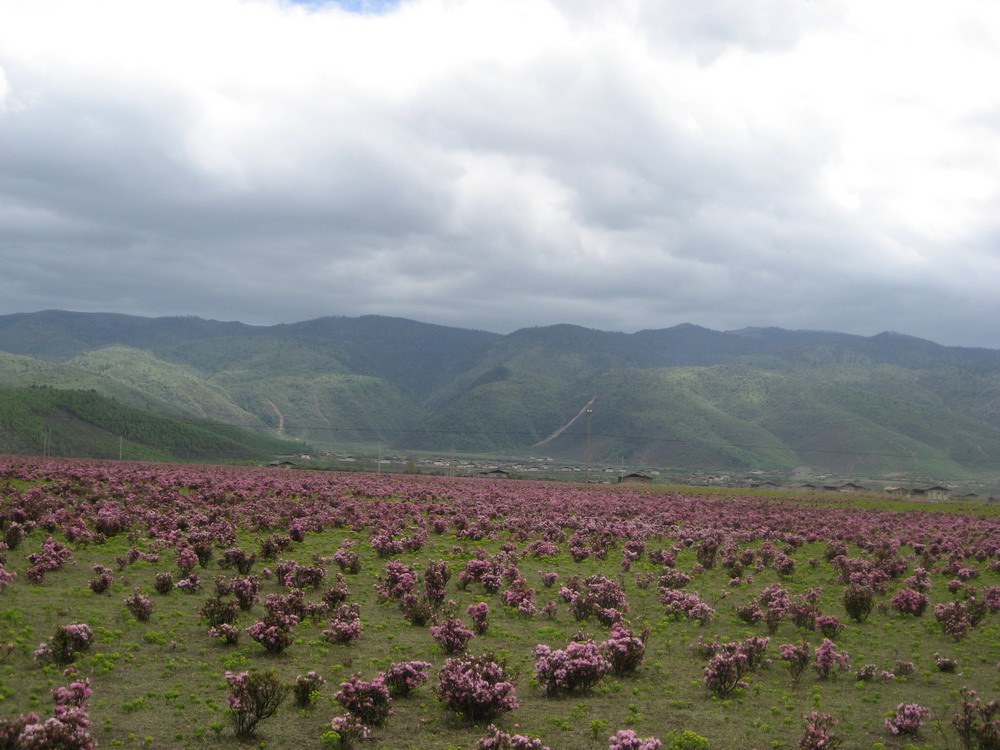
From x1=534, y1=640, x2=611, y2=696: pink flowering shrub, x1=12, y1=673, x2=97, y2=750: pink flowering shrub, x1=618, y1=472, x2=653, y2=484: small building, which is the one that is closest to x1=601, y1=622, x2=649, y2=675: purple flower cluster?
x1=534, y1=640, x2=611, y2=696: pink flowering shrub

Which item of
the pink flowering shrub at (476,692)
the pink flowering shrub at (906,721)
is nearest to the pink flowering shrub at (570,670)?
the pink flowering shrub at (476,692)

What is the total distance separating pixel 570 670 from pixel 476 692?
221 cm

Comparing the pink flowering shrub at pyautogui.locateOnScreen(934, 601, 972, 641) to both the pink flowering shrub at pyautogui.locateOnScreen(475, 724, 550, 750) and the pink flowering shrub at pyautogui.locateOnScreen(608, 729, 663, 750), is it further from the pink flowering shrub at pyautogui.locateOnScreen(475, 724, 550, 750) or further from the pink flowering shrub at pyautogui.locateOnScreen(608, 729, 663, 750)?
the pink flowering shrub at pyautogui.locateOnScreen(475, 724, 550, 750)

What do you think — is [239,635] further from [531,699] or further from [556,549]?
[556,549]

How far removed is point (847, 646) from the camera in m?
→ 19.6

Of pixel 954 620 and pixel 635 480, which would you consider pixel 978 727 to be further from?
pixel 635 480

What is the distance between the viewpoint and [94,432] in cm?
14150

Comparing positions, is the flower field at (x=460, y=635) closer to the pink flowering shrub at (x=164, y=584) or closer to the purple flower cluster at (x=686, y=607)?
the purple flower cluster at (x=686, y=607)

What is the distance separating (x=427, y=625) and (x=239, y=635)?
4323 millimetres

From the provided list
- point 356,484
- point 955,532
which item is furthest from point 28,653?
point 955,532

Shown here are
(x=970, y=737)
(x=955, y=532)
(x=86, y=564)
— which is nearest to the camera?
(x=970, y=737)

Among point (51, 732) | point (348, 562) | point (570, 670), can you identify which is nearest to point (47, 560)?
point (348, 562)

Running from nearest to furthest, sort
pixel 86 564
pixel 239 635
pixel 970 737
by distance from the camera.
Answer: pixel 970 737, pixel 239 635, pixel 86 564

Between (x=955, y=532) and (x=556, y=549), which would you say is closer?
(x=556, y=549)
